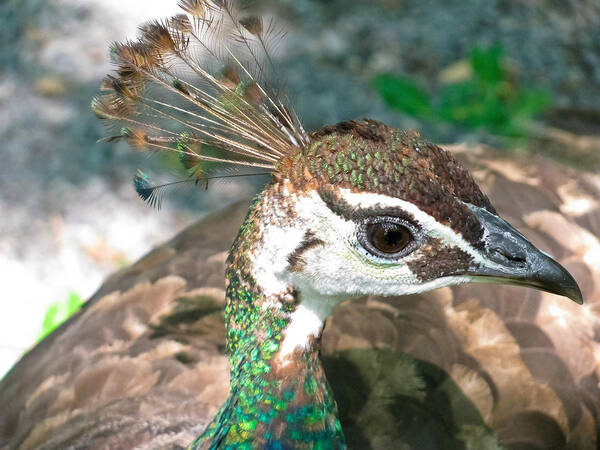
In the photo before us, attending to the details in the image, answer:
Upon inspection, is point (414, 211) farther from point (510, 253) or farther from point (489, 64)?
point (489, 64)

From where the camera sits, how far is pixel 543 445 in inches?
69.2

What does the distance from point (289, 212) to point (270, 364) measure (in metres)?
0.27

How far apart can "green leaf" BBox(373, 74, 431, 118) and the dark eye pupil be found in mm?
2079

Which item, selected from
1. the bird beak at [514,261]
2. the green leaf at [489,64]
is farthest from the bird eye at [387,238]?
the green leaf at [489,64]

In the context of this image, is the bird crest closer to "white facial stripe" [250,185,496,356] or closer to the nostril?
"white facial stripe" [250,185,496,356]

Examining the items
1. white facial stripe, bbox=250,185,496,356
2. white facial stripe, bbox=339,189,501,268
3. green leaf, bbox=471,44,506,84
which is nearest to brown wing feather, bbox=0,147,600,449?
white facial stripe, bbox=250,185,496,356

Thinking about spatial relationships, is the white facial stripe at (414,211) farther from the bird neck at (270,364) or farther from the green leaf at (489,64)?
the green leaf at (489,64)

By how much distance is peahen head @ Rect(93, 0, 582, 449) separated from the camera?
1.19 meters

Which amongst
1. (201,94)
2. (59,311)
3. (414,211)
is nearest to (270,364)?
(414,211)

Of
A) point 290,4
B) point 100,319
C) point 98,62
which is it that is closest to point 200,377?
point 100,319

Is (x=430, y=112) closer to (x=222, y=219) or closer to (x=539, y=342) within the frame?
(x=222, y=219)

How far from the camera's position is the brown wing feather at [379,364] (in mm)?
1732

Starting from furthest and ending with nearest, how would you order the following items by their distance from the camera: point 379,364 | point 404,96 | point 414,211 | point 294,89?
point 404,96, point 294,89, point 379,364, point 414,211

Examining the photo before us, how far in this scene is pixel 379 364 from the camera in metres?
1.79
